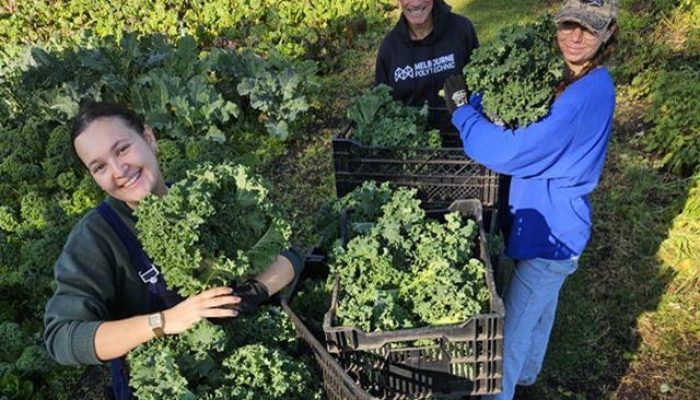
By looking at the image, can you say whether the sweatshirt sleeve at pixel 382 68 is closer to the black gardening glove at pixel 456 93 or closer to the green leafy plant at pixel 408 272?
the black gardening glove at pixel 456 93

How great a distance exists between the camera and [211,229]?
2090 millimetres

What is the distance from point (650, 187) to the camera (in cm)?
546

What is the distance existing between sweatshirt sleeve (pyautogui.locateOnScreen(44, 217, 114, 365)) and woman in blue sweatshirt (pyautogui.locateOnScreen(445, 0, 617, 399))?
69.9 inches

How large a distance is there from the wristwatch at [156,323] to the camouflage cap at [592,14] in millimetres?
2179

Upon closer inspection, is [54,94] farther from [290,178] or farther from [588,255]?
[588,255]

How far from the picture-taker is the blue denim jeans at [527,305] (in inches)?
120

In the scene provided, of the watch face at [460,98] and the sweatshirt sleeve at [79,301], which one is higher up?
the watch face at [460,98]

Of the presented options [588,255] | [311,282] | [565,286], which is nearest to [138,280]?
[311,282]

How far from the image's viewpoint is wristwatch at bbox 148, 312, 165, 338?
2.06 meters

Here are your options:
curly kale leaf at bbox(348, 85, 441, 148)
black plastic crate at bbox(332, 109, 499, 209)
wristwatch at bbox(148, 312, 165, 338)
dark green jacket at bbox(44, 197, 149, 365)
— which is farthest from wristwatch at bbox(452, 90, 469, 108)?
wristwatch at bbox(148, 312, 165, 338)

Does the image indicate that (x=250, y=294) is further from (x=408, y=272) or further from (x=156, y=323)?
(x=408, y=272)

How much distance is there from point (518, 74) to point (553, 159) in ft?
1.43

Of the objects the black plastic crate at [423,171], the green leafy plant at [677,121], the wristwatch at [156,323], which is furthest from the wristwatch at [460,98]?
the green leafy plant at [677,121]

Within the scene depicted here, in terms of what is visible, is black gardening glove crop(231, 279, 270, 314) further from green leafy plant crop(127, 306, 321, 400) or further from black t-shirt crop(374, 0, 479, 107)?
black t-shirt crop(374, 0, 479, 107)
